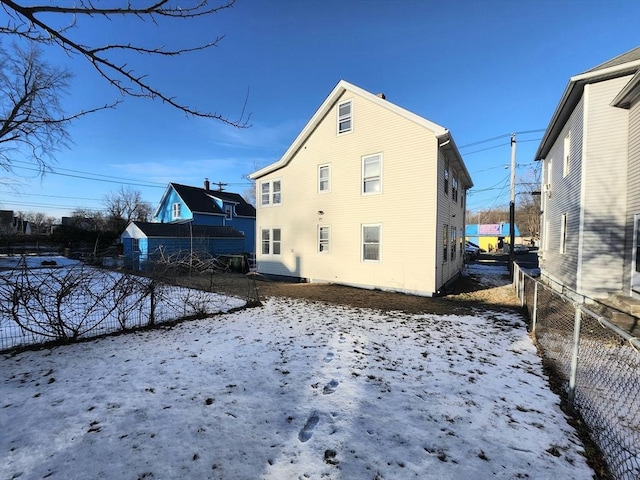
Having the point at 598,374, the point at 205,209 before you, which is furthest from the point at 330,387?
the point at 205,209

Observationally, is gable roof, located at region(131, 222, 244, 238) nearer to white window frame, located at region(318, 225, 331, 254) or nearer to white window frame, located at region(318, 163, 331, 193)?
white window frame, located at region(318, 225, 331, 254)

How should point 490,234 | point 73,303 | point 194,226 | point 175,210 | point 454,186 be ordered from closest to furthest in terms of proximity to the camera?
point 73,303, point 454,186, point 194,226, point 175,210, point 490,234

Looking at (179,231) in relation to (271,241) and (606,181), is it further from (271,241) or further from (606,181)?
(606,181)

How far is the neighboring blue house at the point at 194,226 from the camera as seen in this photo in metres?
21.9

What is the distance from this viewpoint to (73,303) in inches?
206

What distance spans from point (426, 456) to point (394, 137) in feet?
34.2

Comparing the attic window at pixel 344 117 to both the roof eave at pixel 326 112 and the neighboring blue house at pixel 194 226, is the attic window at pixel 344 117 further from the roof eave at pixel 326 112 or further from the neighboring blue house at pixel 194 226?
the neighboring blue house at pixel 194 226

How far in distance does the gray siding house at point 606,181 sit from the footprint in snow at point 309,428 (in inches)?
366

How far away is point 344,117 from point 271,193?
5269mm

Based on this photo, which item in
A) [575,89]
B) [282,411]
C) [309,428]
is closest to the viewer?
[309,428]

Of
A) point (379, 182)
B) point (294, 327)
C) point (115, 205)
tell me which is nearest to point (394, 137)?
point (379, 182)

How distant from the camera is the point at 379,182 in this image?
37.2 ft

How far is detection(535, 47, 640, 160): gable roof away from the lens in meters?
7.79

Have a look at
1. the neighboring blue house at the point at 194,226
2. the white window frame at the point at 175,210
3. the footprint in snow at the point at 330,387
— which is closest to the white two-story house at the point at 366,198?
the footprint in snow at the point at 330,387
